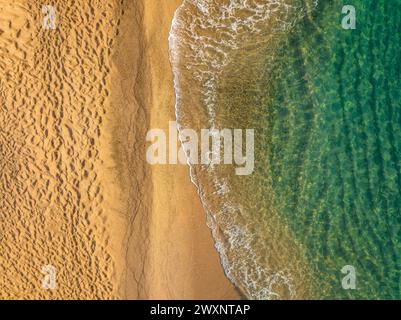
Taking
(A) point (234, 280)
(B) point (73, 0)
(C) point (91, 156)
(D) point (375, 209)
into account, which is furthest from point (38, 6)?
(D) point (375, 209)

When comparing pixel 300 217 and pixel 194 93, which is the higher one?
pixel 194 93

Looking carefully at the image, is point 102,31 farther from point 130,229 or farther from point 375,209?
point 375,209

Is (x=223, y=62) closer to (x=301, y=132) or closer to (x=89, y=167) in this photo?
(x=301, y=132)

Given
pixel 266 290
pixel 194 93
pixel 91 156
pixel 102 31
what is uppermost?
pixel 102 31

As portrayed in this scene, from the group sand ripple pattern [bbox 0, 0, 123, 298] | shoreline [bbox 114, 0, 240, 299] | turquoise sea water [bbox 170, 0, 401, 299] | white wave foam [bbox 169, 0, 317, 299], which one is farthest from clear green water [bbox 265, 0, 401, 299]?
sand ripple pattern [bbox 0, 0, 123, 298]

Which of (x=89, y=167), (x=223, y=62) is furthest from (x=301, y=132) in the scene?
(x=89, y=167)

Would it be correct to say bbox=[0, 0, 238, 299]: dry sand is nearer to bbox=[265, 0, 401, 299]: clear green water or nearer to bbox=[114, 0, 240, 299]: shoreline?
bbox=[114, 0, 240, 299]: shoreline
